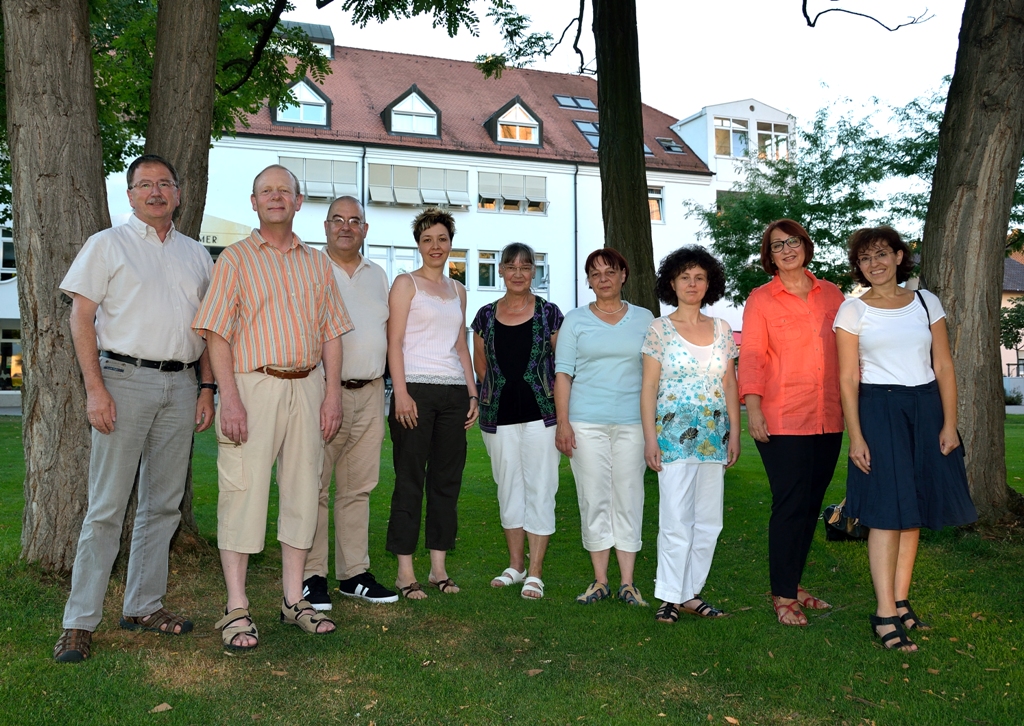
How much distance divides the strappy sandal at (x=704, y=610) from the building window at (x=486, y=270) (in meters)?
30.7

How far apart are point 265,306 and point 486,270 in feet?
103

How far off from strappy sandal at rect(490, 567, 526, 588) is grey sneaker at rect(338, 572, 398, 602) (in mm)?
731

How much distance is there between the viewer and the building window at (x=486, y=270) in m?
35.8

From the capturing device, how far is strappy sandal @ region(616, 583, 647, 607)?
557 centimetres

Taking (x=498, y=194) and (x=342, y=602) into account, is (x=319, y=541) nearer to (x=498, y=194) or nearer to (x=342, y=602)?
(x=342, y=602)

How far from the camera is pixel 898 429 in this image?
482 cm

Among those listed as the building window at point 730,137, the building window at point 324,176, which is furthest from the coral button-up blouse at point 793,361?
the building window at point 730,137

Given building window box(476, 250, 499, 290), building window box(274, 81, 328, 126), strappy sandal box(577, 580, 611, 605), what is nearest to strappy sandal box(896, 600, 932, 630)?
strappy sandal box(577, 580, 611, 605)

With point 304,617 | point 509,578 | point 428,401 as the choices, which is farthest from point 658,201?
point 304,617

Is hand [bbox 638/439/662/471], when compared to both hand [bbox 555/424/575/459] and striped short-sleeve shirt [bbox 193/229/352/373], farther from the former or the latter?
striped short-sleeve shirt [bbox 193/229/352/373]

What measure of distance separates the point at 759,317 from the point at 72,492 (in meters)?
3.97

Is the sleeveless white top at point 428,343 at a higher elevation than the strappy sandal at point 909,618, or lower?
higher

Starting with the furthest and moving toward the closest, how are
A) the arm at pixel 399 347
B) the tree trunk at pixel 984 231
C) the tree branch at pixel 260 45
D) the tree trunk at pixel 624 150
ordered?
1. the tree trunk at pixel 624 150
2. the tree branch at pixel 260 45
3. the tree trunk at pixel 984 231
4. the arm at pixel 399 347

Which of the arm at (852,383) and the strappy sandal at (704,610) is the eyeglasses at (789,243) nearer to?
the arm at (852,383)
